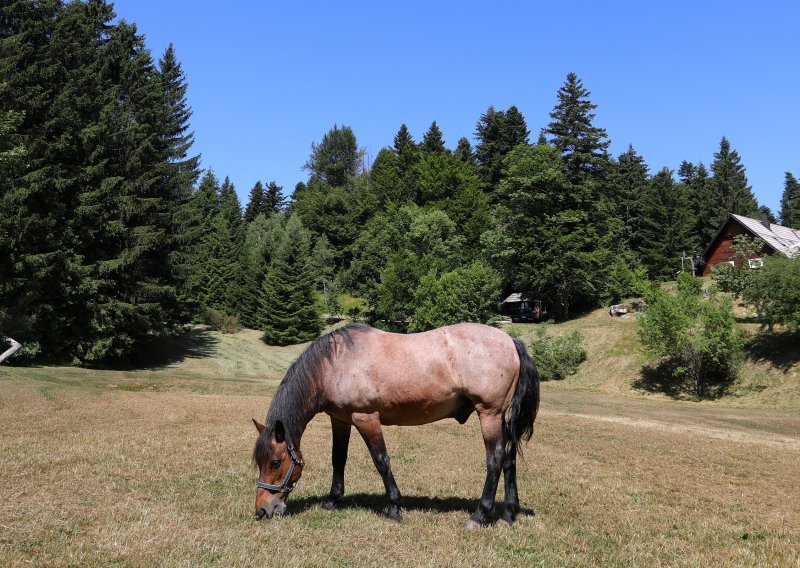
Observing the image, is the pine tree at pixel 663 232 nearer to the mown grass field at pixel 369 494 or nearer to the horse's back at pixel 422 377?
the mown grass field at pixel 369 494

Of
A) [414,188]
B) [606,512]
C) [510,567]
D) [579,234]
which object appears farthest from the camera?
[414,188]

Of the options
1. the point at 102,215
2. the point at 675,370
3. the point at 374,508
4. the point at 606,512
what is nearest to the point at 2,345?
the point at 102,215

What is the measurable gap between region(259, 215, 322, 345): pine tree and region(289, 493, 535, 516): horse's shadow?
169 feet

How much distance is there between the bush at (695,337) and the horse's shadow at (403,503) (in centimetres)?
3212

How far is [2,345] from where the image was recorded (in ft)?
87.8

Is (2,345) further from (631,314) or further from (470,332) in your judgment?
(631,314)

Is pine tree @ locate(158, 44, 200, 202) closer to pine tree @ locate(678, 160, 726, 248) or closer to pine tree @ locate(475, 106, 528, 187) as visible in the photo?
pine tree @ locate(475, 106, 528, 187)

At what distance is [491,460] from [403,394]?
4.85 ft

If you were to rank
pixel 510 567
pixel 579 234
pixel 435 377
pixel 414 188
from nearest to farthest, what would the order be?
A: pixel 510 567 → pixel 435 377 → pixel 579 234 → pixel 414 188

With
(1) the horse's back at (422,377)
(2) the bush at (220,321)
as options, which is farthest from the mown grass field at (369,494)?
(2) the bush at (220,321)

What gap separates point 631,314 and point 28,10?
5163 centimetres

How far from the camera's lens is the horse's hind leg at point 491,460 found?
7.54m

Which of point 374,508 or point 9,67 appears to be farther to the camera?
point 9,67

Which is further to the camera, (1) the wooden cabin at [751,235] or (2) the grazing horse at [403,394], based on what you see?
(1) the wooden cabin at [751,235]
